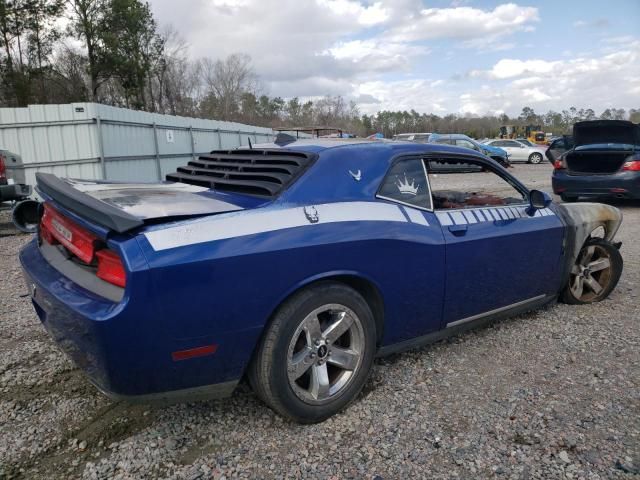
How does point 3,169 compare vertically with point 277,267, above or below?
above

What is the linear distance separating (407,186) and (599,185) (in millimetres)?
8443

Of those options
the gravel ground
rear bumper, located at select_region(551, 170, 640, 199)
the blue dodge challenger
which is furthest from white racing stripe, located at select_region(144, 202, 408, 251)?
rear bumper, located at select_region(551, 170, 640, 199)

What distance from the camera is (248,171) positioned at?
9.96ft

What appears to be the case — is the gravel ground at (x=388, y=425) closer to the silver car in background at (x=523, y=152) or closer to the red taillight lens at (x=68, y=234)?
the red taillight lens at (x=68, y=234)

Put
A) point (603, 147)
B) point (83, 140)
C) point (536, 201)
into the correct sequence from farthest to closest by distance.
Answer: point (83, 140)
point (603, 147)
point (536, 201)

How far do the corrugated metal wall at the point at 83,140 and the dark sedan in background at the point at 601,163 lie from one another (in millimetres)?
10101

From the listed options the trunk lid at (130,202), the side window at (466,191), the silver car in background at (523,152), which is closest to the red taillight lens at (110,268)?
the trunk lid at (130,202)

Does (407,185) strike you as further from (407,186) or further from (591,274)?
(591,274)

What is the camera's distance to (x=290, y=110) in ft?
→ 226

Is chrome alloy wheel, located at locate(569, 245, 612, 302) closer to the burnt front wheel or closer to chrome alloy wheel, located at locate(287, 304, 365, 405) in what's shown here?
the burnt front wheel

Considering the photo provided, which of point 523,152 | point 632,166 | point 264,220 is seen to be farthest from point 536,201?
point 523,152

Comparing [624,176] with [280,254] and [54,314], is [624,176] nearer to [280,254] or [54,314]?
[280,254]

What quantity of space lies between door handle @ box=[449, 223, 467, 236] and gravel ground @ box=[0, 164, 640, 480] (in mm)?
909

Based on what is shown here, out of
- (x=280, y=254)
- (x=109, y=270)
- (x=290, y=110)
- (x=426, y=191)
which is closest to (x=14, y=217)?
(x=109, y=270)
